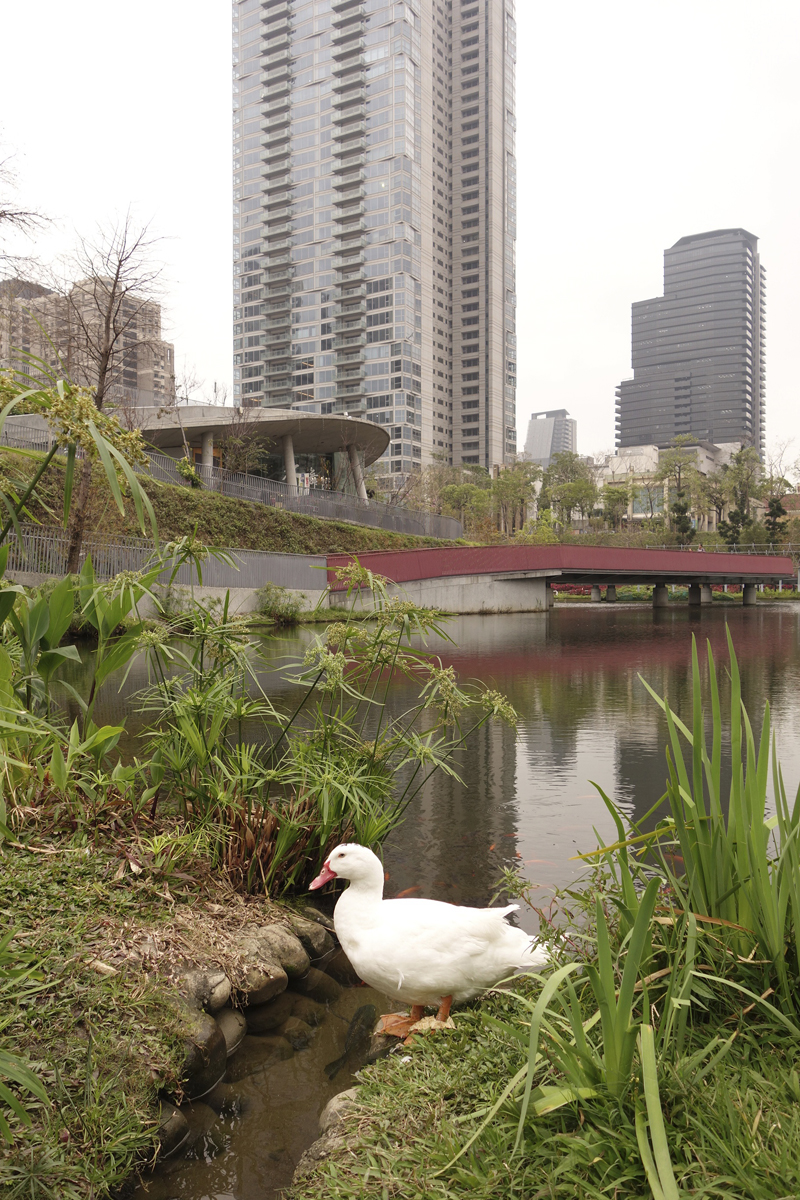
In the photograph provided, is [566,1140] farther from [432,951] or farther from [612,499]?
[612,499]

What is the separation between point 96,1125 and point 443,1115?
969 mm

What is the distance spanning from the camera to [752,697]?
→ 437 inches

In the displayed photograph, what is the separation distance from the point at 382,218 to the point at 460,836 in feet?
370

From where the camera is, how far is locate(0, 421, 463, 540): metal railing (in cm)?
2716

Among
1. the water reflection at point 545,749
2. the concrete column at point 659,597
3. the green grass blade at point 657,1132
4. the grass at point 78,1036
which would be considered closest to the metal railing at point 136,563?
the water reflection at point 545,749

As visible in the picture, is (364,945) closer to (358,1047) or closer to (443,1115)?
(358,1047)

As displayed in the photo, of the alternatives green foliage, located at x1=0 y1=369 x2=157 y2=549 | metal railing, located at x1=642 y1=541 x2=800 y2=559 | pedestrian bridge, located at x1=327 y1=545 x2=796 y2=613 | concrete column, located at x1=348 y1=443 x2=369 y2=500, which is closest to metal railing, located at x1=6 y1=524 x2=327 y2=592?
pedestrian bridge, located at x1=327 y1=545 x2=796 y2=613

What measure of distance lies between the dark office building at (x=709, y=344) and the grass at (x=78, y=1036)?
191 m

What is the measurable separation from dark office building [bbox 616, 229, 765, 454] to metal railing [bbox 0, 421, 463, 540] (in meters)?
154

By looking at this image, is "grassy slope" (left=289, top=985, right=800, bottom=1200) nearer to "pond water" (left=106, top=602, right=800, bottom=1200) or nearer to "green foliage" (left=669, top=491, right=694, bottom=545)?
"pond water" (left=106, top=602, right=800, bottom=1200)

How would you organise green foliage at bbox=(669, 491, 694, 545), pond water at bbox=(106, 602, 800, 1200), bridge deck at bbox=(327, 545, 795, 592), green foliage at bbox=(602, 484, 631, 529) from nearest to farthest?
pond water at bbox=(106, 602, 800, 1200) < bridge deck at bbox=(327, 545, 795, 592) < green foliage at bbox=(669, 491, 694, 545) < green foliage at bbox=(602, 484, 631, 529)

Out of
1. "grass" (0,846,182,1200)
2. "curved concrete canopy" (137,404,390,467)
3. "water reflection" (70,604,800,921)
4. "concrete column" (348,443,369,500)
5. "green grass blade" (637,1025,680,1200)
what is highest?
"curved concrete canopy" (137,404,390,467)

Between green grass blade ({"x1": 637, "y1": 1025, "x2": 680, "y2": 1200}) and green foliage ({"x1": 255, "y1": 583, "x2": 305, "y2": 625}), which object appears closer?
green grass blade ({"x1": 637, "y1": 1025, "x2": 680, "y2": 1200})

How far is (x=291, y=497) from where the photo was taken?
3406 centimetres
